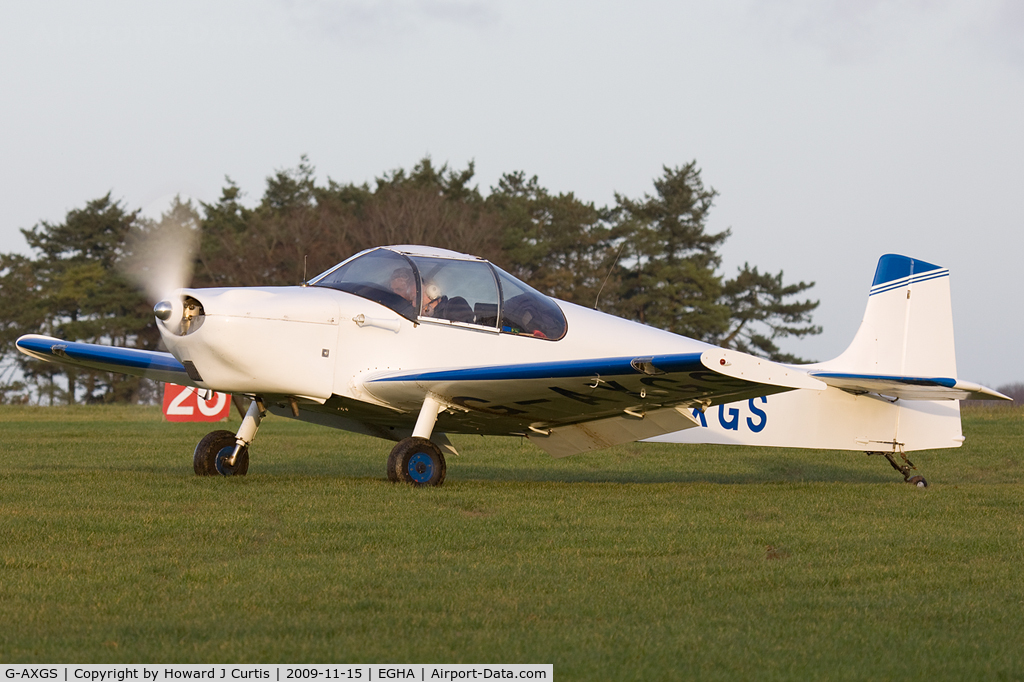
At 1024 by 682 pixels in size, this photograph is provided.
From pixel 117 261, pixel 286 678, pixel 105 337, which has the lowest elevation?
pixel 286 678

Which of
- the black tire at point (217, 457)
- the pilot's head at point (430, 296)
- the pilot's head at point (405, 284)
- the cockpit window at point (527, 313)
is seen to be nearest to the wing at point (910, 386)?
the cockpit window at point (527, 313)

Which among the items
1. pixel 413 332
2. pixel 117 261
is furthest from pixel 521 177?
pixel 413 332

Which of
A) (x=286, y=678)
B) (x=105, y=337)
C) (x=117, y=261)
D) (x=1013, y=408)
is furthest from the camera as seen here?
(x=117, y=261)

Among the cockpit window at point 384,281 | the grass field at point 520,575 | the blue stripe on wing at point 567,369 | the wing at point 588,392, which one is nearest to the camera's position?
the grass field at point 520,575

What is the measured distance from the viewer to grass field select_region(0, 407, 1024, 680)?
4.37 m

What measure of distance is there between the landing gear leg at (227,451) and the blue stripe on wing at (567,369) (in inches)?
65.7

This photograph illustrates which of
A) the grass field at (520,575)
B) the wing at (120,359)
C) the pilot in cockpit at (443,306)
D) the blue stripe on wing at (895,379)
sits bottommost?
the grass field at (520,575)

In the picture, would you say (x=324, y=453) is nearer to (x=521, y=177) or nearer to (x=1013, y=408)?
(x=1013, y=408)

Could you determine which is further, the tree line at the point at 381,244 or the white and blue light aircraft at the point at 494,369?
the tree line at the point at 381,244

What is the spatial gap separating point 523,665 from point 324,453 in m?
12.2

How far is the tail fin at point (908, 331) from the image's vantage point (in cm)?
1267

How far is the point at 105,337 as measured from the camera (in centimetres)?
5234

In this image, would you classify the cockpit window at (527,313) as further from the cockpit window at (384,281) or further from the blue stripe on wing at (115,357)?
the blue stripe on wing at (115,357)

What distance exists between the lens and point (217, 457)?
36.4 ft
